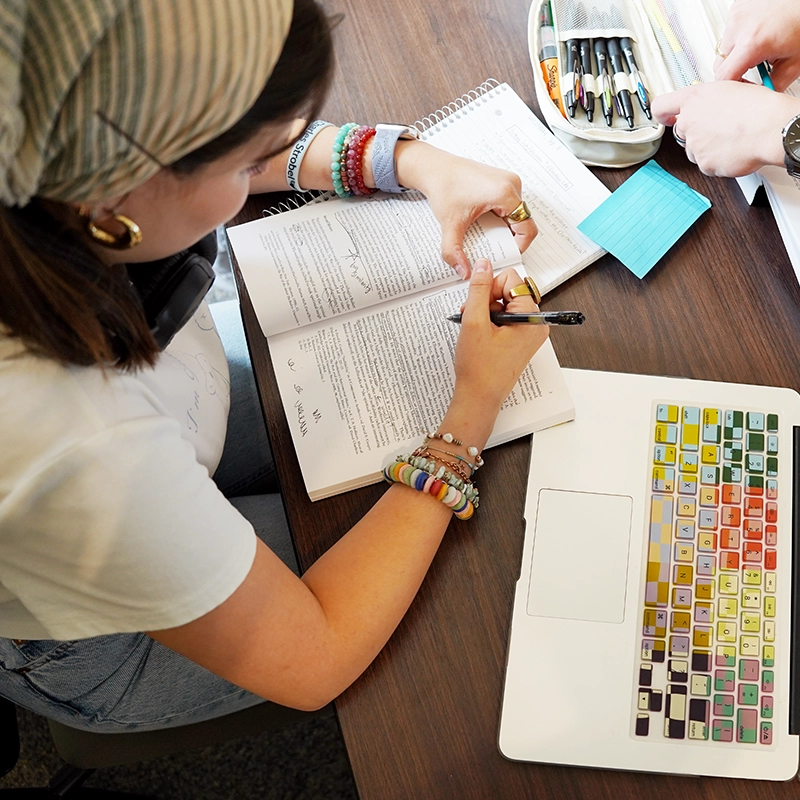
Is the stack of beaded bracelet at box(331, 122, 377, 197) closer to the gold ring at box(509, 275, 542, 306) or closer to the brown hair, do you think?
the gold ring at box(509, 275, 542, 306)

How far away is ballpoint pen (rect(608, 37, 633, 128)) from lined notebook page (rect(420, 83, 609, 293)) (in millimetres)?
80

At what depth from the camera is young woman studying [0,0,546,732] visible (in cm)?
40

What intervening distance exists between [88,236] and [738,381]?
2.19 feet

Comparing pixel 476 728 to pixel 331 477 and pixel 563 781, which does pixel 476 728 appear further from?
pixel 331 477

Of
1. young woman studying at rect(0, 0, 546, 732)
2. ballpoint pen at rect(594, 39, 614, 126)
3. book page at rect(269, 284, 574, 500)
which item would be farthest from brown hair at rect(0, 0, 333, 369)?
ballpoint pen at rect(594, 39, 614, 126)

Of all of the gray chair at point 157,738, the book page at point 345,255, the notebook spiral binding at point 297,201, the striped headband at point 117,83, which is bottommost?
the gray chair at point 157,738

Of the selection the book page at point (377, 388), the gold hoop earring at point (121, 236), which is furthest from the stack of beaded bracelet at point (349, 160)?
the gold hoop earring at point (121, 236)

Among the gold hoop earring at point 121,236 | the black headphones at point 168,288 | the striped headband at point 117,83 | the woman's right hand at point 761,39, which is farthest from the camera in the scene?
the woman's right hand at point 761,39

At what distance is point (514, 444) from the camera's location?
0.78 meters

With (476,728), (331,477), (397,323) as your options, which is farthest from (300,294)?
(476,728)

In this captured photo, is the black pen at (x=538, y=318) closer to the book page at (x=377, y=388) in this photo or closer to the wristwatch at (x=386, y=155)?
the book page at (x=377, y=388)

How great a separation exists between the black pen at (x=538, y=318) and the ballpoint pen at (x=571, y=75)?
29 cm

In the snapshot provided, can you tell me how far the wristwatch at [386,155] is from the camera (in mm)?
867

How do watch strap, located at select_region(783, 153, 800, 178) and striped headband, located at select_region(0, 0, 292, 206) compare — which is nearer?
striped headband, located at select_region(0, 0, 292, 206)
